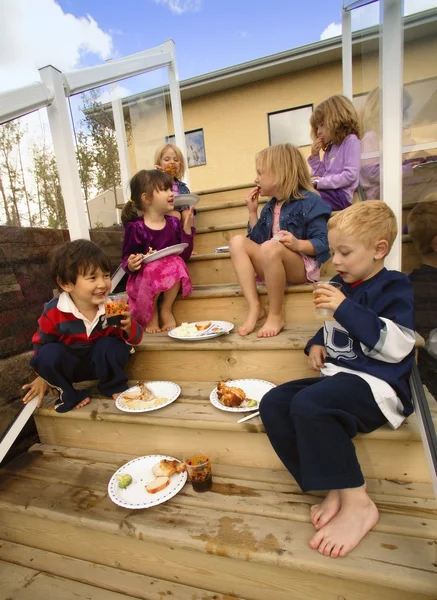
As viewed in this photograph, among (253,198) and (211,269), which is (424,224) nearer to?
(253,198)

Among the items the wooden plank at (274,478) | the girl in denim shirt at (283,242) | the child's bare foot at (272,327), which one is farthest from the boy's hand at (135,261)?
the wooden plank at (274,478)

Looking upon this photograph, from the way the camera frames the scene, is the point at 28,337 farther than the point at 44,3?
No

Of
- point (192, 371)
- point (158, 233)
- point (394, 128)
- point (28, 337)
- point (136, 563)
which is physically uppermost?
point (394, 128)

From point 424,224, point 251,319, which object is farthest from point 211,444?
point 424,224

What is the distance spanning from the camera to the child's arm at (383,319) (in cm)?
99

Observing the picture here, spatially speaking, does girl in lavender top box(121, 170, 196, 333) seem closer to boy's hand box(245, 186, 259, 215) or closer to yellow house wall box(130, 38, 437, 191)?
boy's hand box(245, 186, 259, 215)

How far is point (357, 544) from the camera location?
0.87 meters

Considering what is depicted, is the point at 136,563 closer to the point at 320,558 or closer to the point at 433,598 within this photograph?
the point at 320,558

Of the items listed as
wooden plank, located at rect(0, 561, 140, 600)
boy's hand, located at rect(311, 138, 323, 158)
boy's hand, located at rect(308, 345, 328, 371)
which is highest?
boy's hand, located at rect(311, 138, 323, 158)

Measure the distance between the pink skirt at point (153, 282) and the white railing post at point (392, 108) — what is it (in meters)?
1.10

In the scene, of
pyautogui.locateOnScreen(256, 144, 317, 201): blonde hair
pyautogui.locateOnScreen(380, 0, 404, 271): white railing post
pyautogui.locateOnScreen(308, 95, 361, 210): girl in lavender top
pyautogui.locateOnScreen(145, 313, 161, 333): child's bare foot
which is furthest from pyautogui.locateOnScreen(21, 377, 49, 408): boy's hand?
pyautogui.locateOnScreen(308, 95, 361, 210): girl in lavender top

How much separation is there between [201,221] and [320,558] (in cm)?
248

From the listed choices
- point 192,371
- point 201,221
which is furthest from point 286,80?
point 192,371

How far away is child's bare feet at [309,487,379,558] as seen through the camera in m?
0.86
